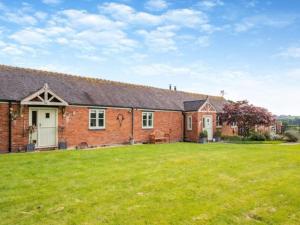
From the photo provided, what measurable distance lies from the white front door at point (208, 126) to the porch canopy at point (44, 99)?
51.0 feet

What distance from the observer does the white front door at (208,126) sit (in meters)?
28.6

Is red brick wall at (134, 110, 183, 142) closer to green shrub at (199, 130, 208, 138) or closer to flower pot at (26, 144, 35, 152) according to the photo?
green shrub at (199, 130, 208, 138)

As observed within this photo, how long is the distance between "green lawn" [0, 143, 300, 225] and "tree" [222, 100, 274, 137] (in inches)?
668

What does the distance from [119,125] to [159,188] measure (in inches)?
586

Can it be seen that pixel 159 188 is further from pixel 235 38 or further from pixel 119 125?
pixel 235 38

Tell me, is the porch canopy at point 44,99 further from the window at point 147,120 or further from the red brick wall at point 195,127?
the red brick wall at point 195,127

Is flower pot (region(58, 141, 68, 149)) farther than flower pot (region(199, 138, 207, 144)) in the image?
No

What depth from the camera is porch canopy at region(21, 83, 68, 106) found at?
664 inches

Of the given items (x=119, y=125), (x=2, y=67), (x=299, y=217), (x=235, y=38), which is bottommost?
(x=299, y=217)

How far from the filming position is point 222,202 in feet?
22.7

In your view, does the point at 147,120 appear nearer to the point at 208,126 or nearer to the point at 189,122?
the point at 189,122

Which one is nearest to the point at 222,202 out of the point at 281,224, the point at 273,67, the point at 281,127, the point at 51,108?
the point at 281,224

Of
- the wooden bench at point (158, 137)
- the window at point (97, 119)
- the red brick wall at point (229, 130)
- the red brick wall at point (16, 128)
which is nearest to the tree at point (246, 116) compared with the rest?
the red brick wall at point (229, 130)

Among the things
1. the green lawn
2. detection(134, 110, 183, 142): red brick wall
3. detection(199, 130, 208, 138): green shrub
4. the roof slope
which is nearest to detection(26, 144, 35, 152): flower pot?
the roof slope
